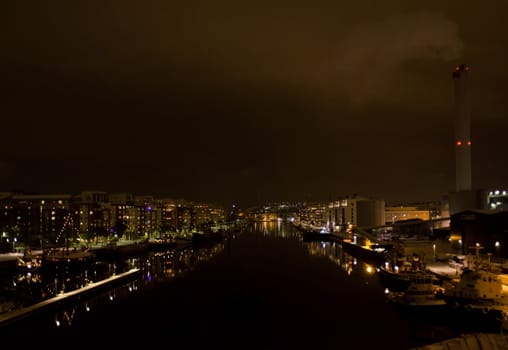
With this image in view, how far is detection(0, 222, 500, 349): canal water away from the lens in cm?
775

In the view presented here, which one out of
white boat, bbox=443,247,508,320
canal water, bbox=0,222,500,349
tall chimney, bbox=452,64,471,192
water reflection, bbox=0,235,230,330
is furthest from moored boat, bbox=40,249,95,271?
tall chimney, bbox=452,64,471,192

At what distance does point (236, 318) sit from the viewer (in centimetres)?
936

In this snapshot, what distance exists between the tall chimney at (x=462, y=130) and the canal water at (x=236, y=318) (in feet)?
43.9

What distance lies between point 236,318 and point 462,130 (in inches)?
869

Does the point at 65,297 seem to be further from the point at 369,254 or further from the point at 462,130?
the point at 462,130

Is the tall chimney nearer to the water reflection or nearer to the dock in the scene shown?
the water reflection

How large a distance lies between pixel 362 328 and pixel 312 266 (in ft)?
32.7

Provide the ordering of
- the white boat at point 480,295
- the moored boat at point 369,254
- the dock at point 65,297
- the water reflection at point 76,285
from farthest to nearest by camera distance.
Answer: the moored boat at point 369,254, the water reflection at point 76,285, the dock at point 65,297, the white boat at point 480,295

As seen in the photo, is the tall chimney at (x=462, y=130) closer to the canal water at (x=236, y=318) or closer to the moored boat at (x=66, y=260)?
the canal water at (x=236, y=318)

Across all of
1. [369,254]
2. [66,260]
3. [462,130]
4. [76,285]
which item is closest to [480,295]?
[76,285]

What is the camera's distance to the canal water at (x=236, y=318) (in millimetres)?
7746

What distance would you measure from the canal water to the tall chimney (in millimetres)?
13391

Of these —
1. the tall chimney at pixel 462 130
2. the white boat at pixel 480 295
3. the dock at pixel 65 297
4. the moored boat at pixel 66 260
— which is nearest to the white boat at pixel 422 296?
the white boat at pixel 480 295

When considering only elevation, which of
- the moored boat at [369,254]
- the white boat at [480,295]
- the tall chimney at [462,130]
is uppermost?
the tall chimney at [462,130]
